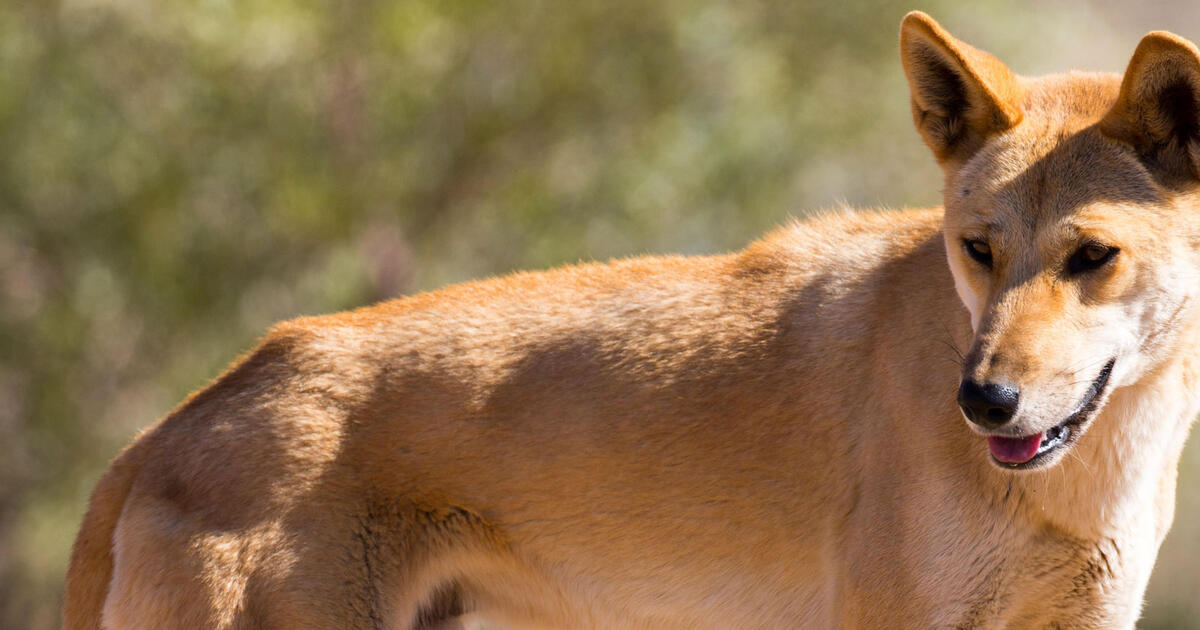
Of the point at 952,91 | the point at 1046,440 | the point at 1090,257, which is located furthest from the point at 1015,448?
the point at 952,91

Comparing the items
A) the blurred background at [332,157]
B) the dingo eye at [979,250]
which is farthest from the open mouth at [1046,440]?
the blurred background at [332,157]

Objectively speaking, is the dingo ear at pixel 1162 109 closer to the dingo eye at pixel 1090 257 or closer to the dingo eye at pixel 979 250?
the dingo eye at pixel 1090 257

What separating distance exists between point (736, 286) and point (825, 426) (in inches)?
23.3

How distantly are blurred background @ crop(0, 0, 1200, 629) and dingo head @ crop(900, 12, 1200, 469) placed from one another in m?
7.96

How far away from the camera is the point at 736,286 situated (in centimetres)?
419

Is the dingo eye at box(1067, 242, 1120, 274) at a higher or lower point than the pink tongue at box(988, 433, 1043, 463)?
higher

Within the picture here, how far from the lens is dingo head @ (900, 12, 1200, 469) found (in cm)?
310

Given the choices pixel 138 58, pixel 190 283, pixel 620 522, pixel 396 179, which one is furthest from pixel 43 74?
pixel 620 522

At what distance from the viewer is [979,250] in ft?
11.1

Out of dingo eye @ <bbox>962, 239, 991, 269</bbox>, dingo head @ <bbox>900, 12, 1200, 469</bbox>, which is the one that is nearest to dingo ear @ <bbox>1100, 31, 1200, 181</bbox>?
dingo head @ <bbox>900, 12, 1200, 469</bbox>

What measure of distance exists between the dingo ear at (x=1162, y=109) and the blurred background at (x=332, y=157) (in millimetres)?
8131

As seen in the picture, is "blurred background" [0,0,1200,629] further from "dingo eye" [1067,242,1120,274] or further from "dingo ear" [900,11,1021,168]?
"dingo eye" [1067,242,1120,274]

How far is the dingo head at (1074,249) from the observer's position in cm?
310

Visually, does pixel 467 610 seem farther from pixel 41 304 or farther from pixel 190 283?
pixel 41 304
